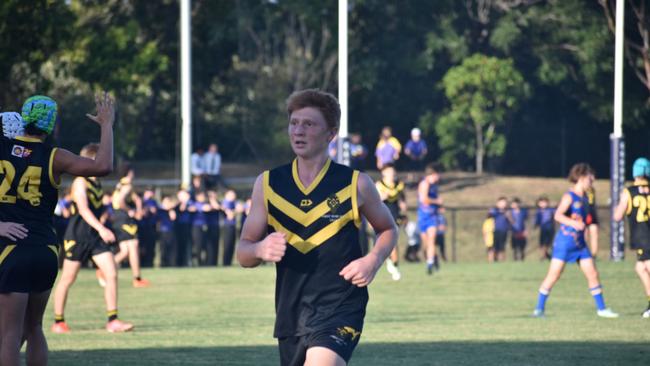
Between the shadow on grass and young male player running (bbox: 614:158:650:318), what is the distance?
3631mm

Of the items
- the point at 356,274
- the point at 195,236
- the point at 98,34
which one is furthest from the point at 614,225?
the point at 356,274

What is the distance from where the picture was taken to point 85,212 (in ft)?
46.9

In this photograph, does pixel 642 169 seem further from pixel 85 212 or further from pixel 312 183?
pixel 312 183

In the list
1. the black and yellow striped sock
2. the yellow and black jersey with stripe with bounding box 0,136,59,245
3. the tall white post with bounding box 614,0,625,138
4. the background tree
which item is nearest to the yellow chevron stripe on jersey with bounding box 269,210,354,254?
the yellow and black jersey with stripe with bounding box 0,136,59,245

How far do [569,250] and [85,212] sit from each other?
672cm

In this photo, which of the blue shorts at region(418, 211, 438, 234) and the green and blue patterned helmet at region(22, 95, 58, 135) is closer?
the green and blue patterned helmet at region(22, 95, 58, 135)

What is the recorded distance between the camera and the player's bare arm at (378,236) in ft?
21.6

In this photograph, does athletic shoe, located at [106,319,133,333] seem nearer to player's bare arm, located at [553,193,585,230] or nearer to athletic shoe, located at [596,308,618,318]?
player's bare arm, located at [553,193,585,230]

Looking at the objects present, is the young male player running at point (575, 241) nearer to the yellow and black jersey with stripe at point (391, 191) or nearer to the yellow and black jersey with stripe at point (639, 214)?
the yellow and black jersey with stripe at point (639, 214)

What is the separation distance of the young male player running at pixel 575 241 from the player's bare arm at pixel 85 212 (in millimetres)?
6300

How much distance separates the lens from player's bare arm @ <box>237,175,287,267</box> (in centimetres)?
633

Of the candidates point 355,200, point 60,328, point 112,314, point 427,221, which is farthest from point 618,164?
point 355,200

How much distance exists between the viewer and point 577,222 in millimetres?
16781

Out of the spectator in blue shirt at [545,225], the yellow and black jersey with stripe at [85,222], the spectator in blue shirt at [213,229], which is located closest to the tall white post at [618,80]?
the spectator in blue shirt at [545,225]
